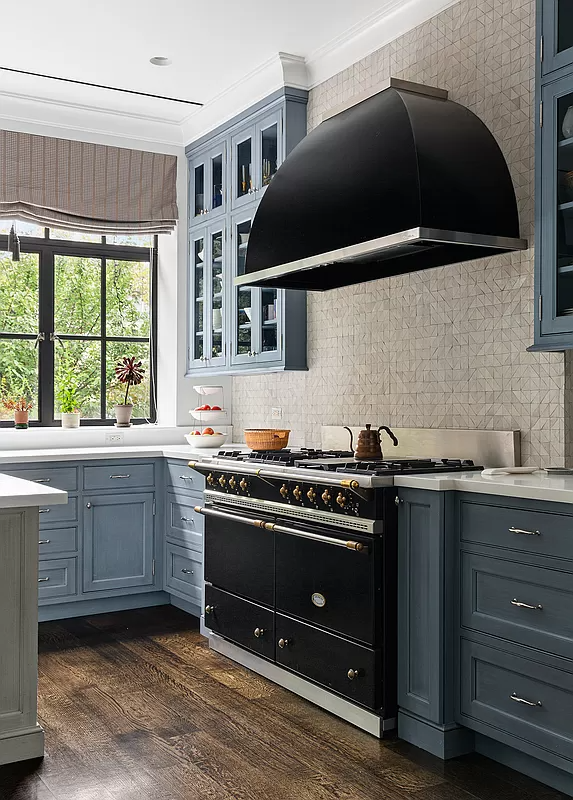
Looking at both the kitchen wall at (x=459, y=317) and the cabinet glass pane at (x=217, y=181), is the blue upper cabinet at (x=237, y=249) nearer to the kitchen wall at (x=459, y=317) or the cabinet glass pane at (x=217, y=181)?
the cabinet glass pane at (x=217, y=181)

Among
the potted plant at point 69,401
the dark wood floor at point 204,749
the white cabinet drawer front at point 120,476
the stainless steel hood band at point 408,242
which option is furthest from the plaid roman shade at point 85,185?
the dark wood floor at point 204,749

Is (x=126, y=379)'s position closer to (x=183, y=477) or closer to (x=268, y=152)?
(x=183, y=477)

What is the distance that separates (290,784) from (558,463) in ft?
4.80

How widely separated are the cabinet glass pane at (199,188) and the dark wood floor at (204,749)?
9.24ft

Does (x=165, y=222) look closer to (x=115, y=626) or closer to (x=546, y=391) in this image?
(x=115, y=626)

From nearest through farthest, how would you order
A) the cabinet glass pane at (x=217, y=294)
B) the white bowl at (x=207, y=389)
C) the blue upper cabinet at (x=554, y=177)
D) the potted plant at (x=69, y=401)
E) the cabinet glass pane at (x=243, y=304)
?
the blue upper cabinet at (x=554, y=177), the cabinet glass pane at (x=243, y=304), the cabinet glass pane at (x=217, y=294), the potted plant at (x=69, y=401), the white bowl at (x=207, y=389)

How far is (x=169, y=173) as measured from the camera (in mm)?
5488

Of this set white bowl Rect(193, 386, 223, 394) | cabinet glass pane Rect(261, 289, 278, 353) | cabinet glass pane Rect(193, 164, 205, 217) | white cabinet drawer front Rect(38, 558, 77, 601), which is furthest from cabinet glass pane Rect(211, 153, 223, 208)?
white cabinet drawer front Rect(38, 558, 77, 601)

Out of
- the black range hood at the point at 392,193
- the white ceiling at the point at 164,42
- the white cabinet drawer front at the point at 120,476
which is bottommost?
the white cabinet drawer front at the point at 120,476

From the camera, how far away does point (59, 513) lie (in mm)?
4520

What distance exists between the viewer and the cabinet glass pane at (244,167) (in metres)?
4.79

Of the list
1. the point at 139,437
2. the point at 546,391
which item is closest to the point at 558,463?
the point at 546,391

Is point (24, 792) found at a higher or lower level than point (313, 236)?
lower

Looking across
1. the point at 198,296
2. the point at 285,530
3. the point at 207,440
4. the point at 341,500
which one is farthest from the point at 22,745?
the point at 198,296
